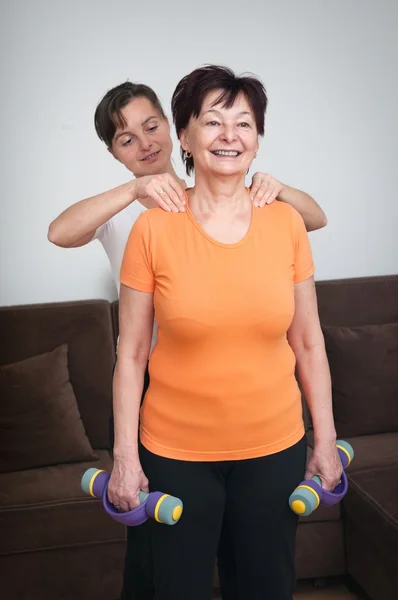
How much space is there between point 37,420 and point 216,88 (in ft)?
4.76

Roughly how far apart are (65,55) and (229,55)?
25.3 inches

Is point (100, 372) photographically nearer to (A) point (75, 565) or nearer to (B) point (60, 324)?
(B) point (60, 324)

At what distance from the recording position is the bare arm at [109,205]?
4.48ft

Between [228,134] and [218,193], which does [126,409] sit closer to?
[218,193]

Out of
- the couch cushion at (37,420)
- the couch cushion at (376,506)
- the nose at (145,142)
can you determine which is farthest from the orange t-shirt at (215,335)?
the couch cushion at (37,420)

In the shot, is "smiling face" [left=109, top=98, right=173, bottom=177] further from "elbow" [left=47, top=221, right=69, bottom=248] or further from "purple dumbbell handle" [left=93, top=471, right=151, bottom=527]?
"purple dumbbell handle" [left=93, top=471, right=151, bottom=527]

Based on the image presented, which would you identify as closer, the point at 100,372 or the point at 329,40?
the point at 100,372

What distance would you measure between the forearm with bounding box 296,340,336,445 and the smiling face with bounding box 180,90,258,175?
40 cm

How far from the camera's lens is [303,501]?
1.30 meters

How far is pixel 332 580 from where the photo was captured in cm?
239

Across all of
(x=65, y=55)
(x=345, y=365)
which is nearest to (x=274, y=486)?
(x=345, y=365)

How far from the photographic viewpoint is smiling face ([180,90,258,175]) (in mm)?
1330

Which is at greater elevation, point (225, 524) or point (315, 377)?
point (315, 377)

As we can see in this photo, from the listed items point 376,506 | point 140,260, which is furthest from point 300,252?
point 376,506
